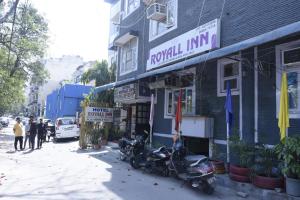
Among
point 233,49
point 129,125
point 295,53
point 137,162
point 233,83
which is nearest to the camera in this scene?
point 233,49

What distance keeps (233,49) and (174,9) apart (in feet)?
22.2

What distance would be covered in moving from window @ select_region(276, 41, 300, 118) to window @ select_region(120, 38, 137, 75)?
31.2ft

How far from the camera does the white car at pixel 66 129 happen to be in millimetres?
21562

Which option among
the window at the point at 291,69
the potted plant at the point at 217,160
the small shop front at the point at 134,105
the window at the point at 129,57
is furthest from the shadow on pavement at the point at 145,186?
the window at the point at 129,57

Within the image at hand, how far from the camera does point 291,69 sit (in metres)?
8.12

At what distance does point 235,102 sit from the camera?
9727 millimetres

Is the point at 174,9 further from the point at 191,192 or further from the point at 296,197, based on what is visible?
the point at 296,197

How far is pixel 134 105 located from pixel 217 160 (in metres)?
9.80

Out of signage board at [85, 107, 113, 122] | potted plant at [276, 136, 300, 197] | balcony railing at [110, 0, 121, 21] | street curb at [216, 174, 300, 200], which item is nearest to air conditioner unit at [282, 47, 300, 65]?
potted plant at [276, 136, 300, 197]

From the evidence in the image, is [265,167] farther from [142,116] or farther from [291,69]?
[142,116]

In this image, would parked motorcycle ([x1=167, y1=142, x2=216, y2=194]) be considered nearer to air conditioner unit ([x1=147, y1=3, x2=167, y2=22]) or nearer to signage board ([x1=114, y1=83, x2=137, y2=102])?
signage board ([x1=114, y1=83, x2=137, y2=102])

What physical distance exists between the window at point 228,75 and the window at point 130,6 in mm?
8103

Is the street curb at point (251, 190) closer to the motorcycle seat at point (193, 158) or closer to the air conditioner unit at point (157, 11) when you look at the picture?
the motorcycle seat at point (193, 158)

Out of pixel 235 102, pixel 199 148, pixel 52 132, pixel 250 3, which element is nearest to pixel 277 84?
pixel 235 102
